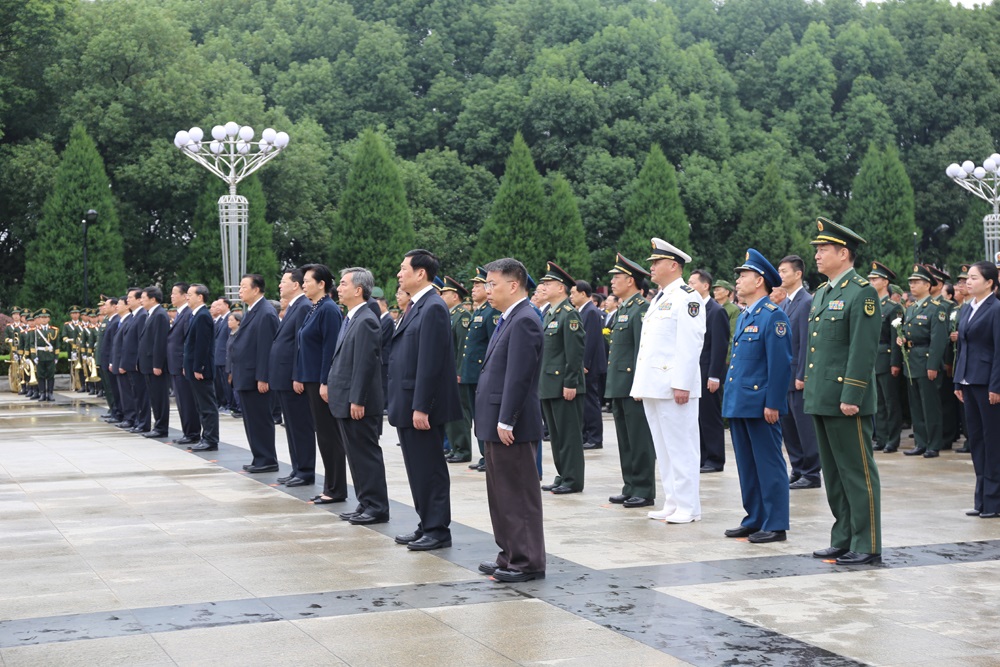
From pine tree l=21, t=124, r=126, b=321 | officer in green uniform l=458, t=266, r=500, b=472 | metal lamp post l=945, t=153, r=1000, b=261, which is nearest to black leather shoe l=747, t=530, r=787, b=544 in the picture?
officer in green uniform l=458, t=266, r=500, b=472

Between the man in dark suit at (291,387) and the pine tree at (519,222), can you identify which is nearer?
the man in dark suit at (291,387)

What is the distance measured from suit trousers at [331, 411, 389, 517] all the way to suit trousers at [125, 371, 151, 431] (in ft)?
27.5

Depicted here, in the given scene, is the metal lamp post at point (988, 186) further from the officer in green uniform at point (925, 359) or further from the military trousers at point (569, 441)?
the military trousers at point (569, 441)

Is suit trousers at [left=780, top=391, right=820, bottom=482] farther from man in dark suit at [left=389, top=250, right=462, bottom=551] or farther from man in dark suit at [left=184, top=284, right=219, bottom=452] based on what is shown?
man in dark suit at [left=184, top=284, right=219, bottom=452]

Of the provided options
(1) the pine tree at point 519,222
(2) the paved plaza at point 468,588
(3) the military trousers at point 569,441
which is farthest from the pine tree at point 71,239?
(3) the military trousers at point 569,441

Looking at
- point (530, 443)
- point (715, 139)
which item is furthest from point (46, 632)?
point (715, 139)

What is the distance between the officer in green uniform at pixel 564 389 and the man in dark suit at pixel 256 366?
9.31 feet

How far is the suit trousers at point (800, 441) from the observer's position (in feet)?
36.1

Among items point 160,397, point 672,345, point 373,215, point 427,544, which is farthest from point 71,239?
point 427,544

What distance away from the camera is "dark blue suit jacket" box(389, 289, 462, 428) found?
789cm

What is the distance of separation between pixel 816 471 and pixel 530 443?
15.4ft

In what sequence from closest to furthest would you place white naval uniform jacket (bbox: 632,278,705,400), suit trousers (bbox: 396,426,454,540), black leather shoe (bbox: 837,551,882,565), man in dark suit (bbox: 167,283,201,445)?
black leather shoe (bbox: 837,551,882,565)
suit trousers (bbox: 396,426,454,540)
white naval uniform jacket (bbox: 632,278,705,400)
man in dark suit (bbox: 167,283,201,445)

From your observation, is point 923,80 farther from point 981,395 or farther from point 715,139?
point 981,395

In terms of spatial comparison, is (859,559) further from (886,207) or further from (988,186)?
(886,207)
